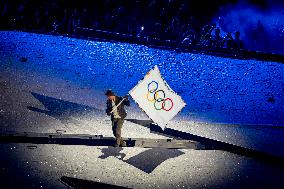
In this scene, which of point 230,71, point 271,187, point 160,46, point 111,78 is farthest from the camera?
point 160,46

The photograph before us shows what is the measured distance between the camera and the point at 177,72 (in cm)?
1416

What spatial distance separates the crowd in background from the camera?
16.0m

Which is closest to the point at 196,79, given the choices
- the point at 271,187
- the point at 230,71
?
the point at 230,71

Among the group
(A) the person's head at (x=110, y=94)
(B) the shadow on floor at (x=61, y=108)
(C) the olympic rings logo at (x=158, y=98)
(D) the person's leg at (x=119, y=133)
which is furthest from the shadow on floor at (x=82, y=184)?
(B) the shadow on floor at (x=61, y=108)

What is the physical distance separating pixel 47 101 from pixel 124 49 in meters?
7.30

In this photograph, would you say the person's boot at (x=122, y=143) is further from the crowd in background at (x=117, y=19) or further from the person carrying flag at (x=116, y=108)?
the crowd in background at (x=117, y=19)

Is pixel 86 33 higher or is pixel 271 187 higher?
pixel 86 33

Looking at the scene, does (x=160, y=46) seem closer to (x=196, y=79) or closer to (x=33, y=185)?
(x=196, y=79)

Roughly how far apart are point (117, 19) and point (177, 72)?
17.7 ft

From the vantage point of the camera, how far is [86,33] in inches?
648

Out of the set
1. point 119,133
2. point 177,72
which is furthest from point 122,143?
point 177,72

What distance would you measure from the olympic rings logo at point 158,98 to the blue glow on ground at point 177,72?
2.86m

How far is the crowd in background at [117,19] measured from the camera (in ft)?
52.5

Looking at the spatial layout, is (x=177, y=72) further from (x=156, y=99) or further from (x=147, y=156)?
(x=147, y=156)
